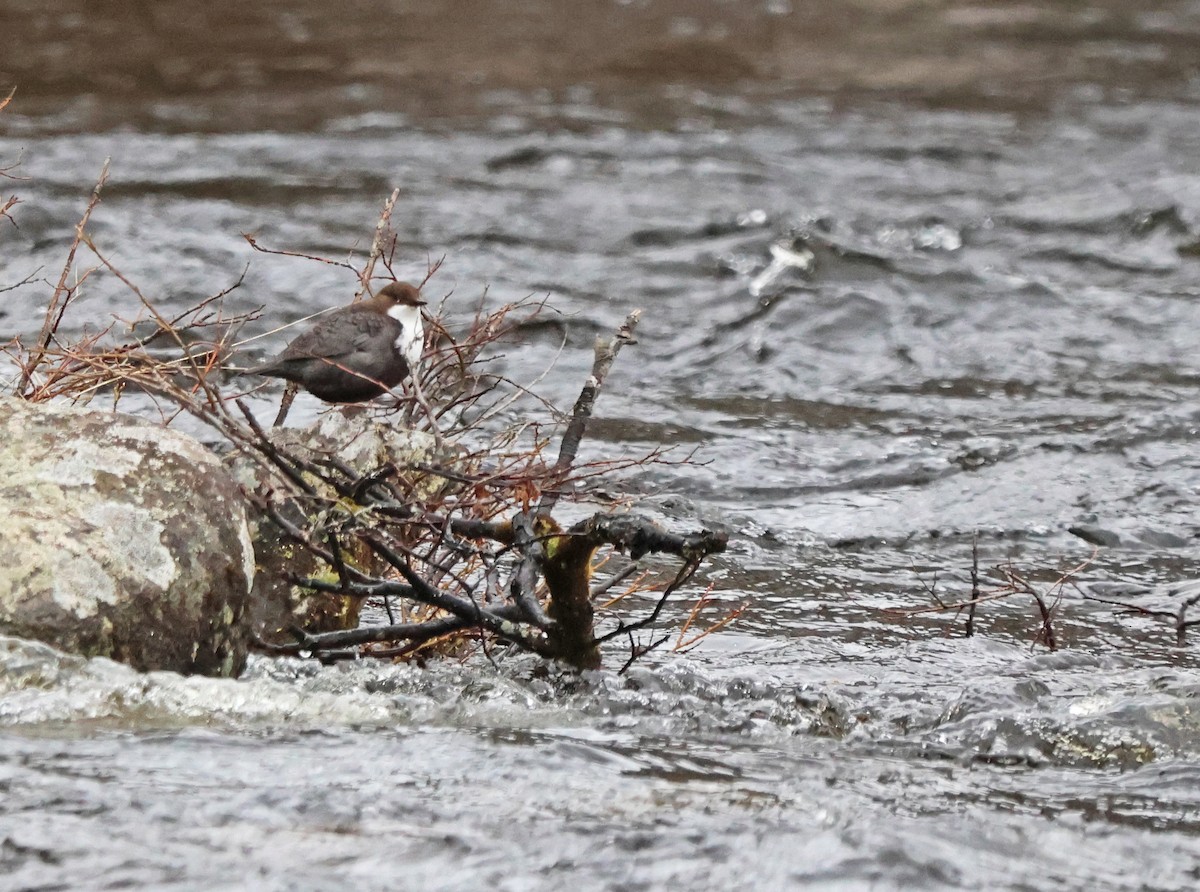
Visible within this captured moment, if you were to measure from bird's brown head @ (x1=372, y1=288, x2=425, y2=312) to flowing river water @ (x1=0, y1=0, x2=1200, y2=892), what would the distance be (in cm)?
117

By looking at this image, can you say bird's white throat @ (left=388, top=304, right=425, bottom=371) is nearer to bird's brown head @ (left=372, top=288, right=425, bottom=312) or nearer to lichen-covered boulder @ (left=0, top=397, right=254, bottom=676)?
bird's brown head @ (left=372, top=288, right=425, bottom=312)

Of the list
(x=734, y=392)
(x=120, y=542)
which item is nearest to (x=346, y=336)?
(x=120, y=542)

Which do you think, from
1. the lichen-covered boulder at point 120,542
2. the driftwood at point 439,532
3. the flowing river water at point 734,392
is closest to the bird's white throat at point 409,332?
the driftwood at point 439,532

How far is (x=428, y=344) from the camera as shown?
509cm

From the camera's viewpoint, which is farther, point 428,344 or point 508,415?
point 508,415

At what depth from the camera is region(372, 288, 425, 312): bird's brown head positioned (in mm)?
4996

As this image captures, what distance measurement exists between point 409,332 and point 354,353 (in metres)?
0.18

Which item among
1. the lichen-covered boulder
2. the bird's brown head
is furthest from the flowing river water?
the bird's brown head

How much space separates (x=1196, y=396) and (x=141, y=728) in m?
5.37

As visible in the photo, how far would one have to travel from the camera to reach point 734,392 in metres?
7.79

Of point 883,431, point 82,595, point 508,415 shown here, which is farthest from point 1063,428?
point 82,595

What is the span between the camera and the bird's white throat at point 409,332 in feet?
15.7

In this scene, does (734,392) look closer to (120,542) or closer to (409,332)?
(409,332)

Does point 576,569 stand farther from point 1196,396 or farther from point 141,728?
point 1196,396
